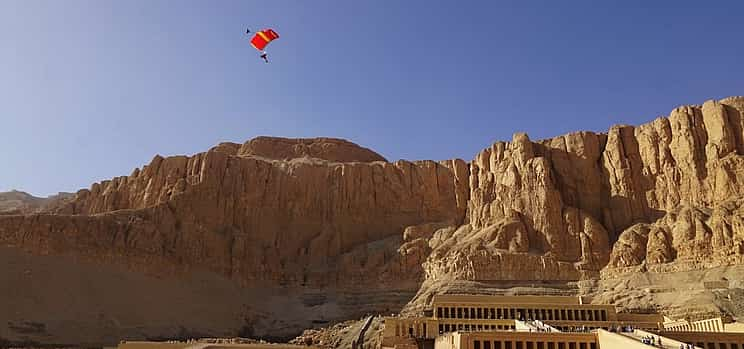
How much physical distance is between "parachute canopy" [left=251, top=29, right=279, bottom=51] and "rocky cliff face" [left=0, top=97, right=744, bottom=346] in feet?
191

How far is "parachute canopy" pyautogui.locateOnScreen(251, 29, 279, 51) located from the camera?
2283 inches

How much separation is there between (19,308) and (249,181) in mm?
51697

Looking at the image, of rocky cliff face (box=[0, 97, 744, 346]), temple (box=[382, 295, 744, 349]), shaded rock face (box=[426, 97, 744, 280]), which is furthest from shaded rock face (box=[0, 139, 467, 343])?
temple (box=[382, 295, 744, 349])

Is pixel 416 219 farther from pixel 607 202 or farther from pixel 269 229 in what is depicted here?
pixel 607 202

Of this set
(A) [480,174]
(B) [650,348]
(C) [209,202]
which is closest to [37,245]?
(C) [209,202]

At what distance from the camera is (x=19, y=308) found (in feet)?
310

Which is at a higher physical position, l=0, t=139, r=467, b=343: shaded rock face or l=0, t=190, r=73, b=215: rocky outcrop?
l=0, t=190, r=73, b=215: rocky outcrop

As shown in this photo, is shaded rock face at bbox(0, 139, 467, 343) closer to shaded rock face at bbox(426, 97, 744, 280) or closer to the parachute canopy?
shaded rock face at bbox(426, 97, 744, 280)

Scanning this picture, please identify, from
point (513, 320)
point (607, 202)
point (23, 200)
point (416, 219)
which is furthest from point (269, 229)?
point (23, 200)

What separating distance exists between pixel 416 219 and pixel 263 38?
82.9m

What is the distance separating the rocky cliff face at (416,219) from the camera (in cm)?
10806

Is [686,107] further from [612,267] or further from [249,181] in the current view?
[249,181]

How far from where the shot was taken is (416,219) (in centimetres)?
13712

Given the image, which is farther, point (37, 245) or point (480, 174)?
point (480, 174)
